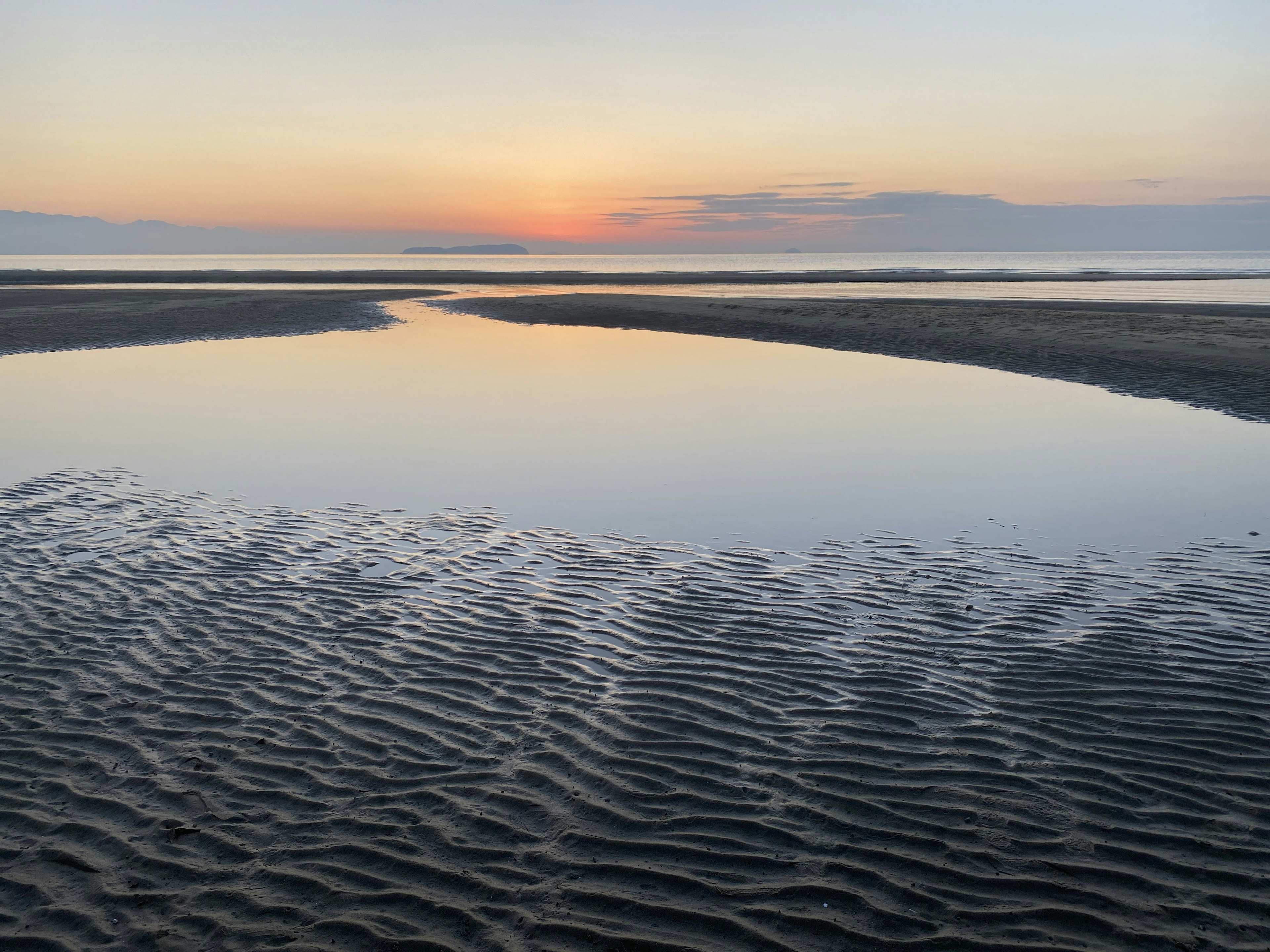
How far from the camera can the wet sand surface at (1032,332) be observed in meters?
21.0

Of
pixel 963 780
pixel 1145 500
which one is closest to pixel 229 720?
pixel 963 780

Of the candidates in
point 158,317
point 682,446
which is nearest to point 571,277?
point 158,317

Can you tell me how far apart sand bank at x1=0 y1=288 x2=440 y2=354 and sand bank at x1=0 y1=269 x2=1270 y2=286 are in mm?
24251

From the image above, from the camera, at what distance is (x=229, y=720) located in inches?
246

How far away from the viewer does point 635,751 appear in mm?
5844

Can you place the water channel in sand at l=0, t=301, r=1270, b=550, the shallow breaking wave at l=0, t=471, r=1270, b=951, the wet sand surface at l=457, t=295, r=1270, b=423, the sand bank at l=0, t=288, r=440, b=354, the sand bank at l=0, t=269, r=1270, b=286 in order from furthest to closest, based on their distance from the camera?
the sand bank at l=0, t=269, r=1270, b=286
the sand bank at l=0, t=288, r=440, b=354
the wet sand surface at l=457, t=295, r=1270, b=423
the water channel in sand at l=0, t=301, r=1270, b=550
the shallow breaking wave at l=0, t=471, r=1270, b=951

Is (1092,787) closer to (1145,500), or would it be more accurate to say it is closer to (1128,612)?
(1128,612)

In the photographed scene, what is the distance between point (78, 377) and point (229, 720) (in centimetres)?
2126

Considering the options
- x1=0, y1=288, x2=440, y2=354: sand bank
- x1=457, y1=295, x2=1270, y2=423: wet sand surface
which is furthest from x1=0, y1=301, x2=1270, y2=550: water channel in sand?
x1=0, y1=288, x2=440, y2=354: sand bank

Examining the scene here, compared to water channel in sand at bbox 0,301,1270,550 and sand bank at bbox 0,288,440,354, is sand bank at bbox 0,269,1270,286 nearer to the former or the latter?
sand bank at bbox 0,288,440,354

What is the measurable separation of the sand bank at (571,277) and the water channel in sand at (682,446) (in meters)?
62.2

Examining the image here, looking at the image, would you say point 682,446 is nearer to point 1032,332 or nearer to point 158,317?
point 1032,332

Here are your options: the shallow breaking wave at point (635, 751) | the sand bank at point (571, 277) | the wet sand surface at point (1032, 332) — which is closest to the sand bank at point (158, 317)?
the wet sand surface at point (1032, 332)

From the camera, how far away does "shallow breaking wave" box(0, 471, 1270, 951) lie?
4.40 meters
